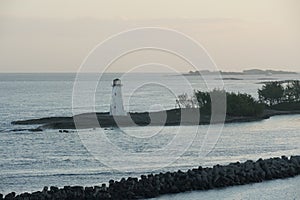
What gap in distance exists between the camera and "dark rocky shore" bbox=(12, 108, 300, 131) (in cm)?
4947

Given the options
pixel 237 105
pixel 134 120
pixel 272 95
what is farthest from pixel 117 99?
pixel 272 95

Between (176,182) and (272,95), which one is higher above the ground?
(272,95)

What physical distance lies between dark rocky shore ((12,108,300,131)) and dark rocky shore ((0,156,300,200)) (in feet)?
79.4

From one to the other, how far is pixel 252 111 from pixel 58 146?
78.7 feet

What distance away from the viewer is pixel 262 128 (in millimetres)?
47594

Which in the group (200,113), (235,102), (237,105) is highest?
(235,102)

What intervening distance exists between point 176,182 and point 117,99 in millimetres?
26163

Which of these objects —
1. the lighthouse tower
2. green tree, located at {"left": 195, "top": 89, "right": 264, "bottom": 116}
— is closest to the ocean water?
the lighthouse tower

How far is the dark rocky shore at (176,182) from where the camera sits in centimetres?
2027

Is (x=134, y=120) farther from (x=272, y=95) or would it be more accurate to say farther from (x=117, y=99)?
(x=272, y=95)

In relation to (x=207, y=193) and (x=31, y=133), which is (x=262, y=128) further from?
(x=207, y=193)

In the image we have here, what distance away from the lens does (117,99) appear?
48031 millimetres

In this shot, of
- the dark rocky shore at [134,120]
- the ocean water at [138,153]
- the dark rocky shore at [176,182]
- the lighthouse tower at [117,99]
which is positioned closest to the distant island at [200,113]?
the dark rocky shore at [134,120]

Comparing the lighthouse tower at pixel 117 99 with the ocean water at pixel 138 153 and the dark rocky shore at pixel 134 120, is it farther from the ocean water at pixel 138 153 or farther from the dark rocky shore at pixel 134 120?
the ocean water at pixel 138 153
